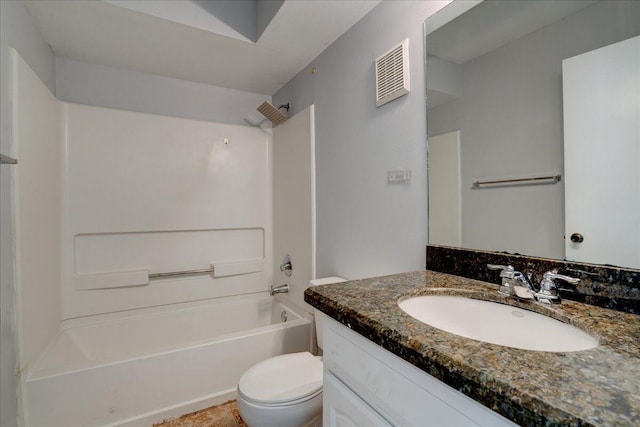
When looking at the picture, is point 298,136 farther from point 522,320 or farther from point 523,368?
point 523,368

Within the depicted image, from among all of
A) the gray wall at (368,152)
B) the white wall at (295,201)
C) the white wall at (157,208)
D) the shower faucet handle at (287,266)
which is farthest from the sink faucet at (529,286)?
the white wall at (157,208)

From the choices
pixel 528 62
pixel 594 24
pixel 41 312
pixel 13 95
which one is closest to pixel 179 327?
pixel 41 312

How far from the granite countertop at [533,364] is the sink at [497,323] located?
3 cm

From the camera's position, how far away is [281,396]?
1.20 meters

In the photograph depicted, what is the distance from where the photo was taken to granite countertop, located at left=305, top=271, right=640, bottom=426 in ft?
1.25

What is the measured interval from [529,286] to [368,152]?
39.2 inches

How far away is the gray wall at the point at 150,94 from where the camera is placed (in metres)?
2.09

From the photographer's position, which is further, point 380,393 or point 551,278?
point 551,278

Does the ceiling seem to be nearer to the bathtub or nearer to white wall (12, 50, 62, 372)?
white wall (12, 50, 62, 372)

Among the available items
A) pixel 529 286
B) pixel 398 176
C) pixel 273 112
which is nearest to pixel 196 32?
pixel 273 112

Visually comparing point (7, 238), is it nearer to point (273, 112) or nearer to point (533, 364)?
point (273, 112)

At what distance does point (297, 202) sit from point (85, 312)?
5.61ft

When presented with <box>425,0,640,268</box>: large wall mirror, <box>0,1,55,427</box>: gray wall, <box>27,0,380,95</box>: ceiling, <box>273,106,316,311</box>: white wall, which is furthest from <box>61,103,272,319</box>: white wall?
<box>425,0,640,268</box>: large wall mirror

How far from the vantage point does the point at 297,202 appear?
236 centimetres
